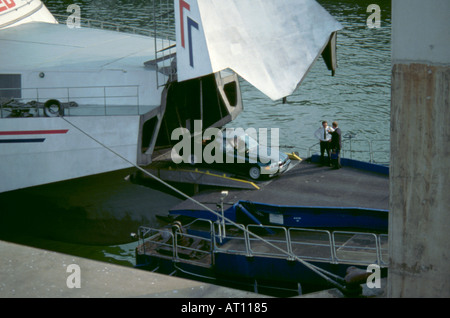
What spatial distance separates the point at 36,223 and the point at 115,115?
4807 millimetres

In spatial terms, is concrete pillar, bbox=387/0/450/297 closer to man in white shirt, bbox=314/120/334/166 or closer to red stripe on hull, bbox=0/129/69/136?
man in white shirt, bbox=314/120/334/166

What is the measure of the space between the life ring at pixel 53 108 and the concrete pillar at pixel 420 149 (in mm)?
15763

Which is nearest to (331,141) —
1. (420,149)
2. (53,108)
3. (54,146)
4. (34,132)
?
(54,146)

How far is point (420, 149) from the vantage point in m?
6.84

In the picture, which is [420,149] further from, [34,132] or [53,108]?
[53,108]

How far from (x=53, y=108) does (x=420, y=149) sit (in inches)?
647

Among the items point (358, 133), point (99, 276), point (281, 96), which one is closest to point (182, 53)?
point (281, 96)

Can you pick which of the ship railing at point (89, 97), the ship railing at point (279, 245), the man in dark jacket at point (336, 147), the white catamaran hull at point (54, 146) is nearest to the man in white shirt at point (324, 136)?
the man in dark jacket at point (336, 147)

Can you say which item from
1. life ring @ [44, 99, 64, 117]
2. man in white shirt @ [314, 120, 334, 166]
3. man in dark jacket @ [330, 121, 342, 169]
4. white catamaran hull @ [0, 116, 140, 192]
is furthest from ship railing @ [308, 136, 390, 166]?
life ring @ [44, 99, 64, 117]

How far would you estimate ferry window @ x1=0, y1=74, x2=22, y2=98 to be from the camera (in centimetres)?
2275

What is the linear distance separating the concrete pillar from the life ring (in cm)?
1576

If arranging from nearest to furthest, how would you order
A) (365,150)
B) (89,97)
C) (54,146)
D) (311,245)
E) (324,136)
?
(311,245) → (54,146) → (324,136) → (89,97) → (365,150)

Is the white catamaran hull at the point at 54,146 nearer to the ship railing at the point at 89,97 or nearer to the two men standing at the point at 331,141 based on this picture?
the ship railing at the point at 89,97

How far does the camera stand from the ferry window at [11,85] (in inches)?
896
